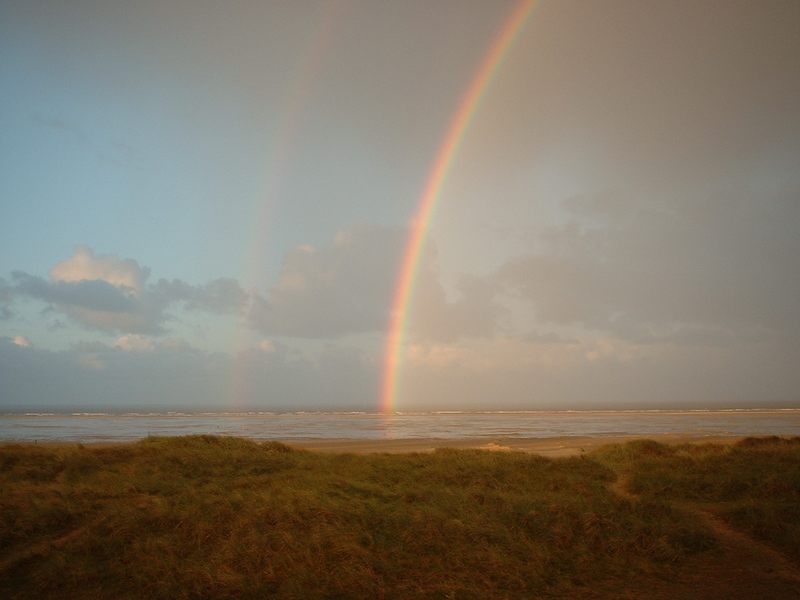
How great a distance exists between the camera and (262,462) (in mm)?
21906

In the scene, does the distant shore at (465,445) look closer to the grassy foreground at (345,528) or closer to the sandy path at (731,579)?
the grassy foreground at (345,528)

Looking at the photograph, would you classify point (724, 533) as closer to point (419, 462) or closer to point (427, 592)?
point (427, 592)

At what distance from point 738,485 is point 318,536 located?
15533mm

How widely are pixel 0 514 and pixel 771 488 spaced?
22972 millimetres

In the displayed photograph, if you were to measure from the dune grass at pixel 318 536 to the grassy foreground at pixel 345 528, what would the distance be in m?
0.04

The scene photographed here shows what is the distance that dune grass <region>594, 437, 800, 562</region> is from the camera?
14.2 m

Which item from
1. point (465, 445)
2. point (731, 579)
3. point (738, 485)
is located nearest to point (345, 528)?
point (731, 579)

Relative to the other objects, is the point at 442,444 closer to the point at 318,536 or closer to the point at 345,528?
the point at 345,528

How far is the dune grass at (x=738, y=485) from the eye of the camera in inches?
559

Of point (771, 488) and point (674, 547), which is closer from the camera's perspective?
point (674, 547)

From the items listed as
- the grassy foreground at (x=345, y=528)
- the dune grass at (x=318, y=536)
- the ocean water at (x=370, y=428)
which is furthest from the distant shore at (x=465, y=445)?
the dune grass at (x=318, y=536)

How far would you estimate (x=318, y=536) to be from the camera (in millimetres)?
12156

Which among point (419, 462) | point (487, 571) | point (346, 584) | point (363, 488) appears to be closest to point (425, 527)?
point (487, 571)

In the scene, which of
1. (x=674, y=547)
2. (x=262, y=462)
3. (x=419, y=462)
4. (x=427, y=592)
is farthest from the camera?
(x=419, y=462)
